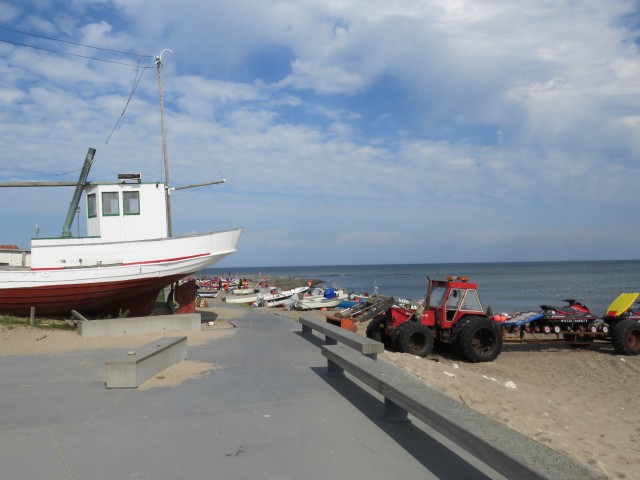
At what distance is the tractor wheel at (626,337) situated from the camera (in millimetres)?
13273

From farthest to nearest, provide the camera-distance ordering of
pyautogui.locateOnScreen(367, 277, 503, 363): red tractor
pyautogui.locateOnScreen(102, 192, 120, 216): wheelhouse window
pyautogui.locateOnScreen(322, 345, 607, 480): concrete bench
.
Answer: pyautogui.locateOnScreen(102, 192, 120, 216): wheelhouse window
pyautogui.locateOnScreen(367, 277, 503, 363): red tractor
pyautogui.locateOnScreen(322, 345, 607, 480): concrete bench

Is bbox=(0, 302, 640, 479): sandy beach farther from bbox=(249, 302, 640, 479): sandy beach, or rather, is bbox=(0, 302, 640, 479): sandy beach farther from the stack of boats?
the stack of boats

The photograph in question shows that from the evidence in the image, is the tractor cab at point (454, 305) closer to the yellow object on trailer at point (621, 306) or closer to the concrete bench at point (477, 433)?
the yellow object on trailer at point (621, 306)

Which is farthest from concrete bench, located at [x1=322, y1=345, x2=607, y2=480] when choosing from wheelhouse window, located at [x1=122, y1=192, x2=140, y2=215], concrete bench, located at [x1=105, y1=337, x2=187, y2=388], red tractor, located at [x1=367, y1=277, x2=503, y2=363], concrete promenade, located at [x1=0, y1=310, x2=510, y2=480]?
wheelhouse window, located at [x1=122, y1=192, x2=140, y2=215]

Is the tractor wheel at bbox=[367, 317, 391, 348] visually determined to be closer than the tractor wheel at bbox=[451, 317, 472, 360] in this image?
No

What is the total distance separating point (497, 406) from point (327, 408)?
2.56 m

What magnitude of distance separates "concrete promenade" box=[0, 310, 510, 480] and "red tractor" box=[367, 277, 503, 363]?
191 inches

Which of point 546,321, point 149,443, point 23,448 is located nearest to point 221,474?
point 149,443

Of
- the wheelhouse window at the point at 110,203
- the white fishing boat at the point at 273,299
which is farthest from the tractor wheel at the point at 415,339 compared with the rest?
the white fishing boat at the point at 273,299

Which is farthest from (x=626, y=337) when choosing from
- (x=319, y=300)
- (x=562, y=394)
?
(x=319, y=300)

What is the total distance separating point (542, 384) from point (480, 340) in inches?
74.3

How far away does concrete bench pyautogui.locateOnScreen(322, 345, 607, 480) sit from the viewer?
8.96 feet

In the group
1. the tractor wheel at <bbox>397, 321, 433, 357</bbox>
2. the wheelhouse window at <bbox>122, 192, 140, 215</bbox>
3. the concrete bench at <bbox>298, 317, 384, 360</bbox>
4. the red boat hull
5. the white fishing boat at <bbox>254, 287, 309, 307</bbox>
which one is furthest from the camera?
the white fishing boat at <bbox>254, 287, 309, 307</bbox>

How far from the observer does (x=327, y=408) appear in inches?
204
